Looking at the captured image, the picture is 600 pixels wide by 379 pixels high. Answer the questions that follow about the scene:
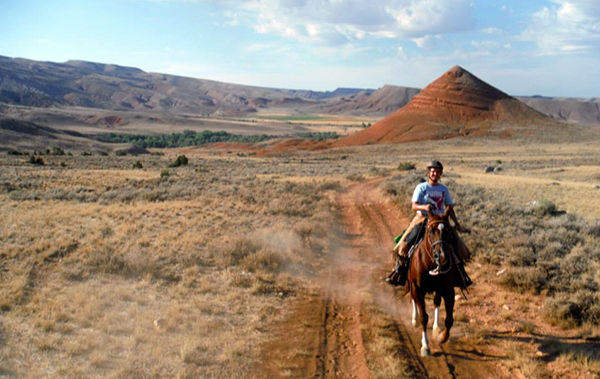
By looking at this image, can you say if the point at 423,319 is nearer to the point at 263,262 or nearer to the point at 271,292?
the point at 271,292

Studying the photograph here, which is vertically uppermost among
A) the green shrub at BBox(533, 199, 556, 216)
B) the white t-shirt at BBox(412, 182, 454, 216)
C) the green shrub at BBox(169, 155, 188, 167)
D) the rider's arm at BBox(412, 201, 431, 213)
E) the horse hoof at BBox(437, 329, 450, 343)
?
the white t-shirt at BBox(412, 182, 454, 216)

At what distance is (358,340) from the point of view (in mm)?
6965

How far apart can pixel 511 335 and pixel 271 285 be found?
4790 mm

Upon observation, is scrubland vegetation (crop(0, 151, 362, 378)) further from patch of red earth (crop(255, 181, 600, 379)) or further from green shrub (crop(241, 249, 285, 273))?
patch of red earth (crop(255, 181, 600, 379))

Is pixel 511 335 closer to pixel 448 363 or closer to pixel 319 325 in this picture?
pixel 448 363

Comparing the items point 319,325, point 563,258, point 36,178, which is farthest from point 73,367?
point 36,178

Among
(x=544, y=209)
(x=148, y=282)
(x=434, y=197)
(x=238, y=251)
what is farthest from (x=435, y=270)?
(x=544, y=209)

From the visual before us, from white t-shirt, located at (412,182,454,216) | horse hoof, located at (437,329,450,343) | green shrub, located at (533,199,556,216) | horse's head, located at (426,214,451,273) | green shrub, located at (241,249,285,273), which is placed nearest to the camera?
horse's head, located at (426,214,451,273)

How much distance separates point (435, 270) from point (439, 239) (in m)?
0.45

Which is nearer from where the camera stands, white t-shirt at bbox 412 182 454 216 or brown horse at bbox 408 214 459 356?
brown horse at bbox 408 214 459 356

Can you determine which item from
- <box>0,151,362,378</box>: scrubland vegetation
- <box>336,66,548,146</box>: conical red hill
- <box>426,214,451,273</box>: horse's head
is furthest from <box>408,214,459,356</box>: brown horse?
<box>336,66,548,146</box>: conical red hill

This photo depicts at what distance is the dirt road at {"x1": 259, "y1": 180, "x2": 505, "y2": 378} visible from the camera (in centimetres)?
607

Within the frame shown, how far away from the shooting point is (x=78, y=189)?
21922mm

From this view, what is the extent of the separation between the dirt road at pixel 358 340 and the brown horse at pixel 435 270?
1.24 feet
